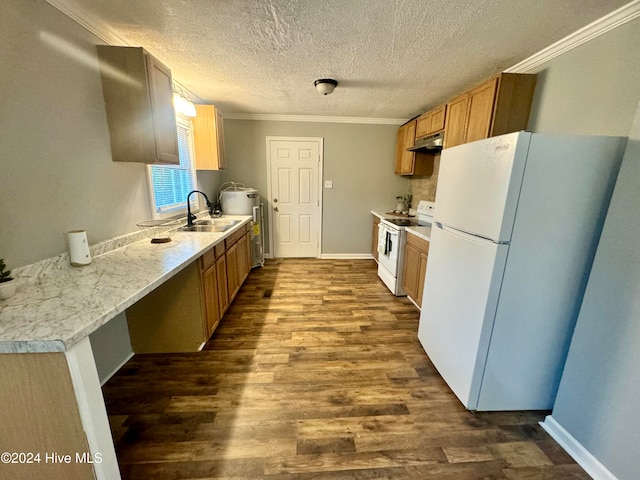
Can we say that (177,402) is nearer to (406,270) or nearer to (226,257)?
(226,257)

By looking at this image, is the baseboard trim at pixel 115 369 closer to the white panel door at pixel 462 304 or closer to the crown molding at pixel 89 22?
the crown molding at pixel 89 22

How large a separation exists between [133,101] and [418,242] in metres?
2.82

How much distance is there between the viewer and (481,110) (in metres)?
2.19

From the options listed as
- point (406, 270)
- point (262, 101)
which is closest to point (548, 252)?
point (406, 270)

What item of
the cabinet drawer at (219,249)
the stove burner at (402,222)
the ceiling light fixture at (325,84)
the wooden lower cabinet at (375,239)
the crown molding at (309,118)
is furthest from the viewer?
the wooden lower cabinet at (375,239)

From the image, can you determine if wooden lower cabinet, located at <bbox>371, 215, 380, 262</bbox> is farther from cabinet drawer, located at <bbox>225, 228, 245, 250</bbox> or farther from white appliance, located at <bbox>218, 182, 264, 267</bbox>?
cabinet drawer, located at <bbox>225, 228, 245, 250</bbox>

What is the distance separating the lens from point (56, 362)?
794 mm

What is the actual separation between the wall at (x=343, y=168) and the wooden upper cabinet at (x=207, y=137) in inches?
33.9

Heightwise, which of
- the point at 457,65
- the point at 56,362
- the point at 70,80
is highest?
the point at 457,65

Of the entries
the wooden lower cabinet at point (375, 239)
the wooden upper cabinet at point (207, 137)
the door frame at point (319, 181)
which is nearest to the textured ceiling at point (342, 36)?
the wooden upper cabinet at point (207, 137)

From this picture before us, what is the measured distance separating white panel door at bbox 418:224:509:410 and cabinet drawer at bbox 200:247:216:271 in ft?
6.14

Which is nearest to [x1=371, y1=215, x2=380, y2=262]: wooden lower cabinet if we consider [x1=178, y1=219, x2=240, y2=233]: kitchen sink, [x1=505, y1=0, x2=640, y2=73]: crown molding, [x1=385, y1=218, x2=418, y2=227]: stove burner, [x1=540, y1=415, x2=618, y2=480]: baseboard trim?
[x1=385, y1=218, x2=418, y2=227]: stove burner

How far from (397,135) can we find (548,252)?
3.38 metres

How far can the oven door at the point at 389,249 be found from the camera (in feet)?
10.3
